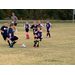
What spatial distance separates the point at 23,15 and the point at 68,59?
4438 centimetres

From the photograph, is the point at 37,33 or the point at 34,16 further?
the point at 34,16

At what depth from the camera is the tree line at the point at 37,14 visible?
5134cm

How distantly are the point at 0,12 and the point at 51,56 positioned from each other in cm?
4110

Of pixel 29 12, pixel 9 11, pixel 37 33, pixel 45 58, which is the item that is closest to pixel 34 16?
pixel 29 12

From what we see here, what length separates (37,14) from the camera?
5531 cm

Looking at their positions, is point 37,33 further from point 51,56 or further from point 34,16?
point 34,16

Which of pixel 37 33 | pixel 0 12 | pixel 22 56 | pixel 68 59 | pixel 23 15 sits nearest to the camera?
pixel 68 59

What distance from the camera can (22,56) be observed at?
393 inches

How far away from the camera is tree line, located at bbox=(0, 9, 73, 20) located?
5134 cm

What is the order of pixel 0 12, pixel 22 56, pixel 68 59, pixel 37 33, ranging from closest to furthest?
pixel 68 59
pixel 22 56
pixel 37 33
pixel 0 12

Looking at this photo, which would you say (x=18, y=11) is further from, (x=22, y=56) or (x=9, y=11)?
(x=22, y=56)

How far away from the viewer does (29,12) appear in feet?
180

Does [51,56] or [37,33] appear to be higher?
[37,33]

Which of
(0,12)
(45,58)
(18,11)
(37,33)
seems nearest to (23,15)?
(18,11)
